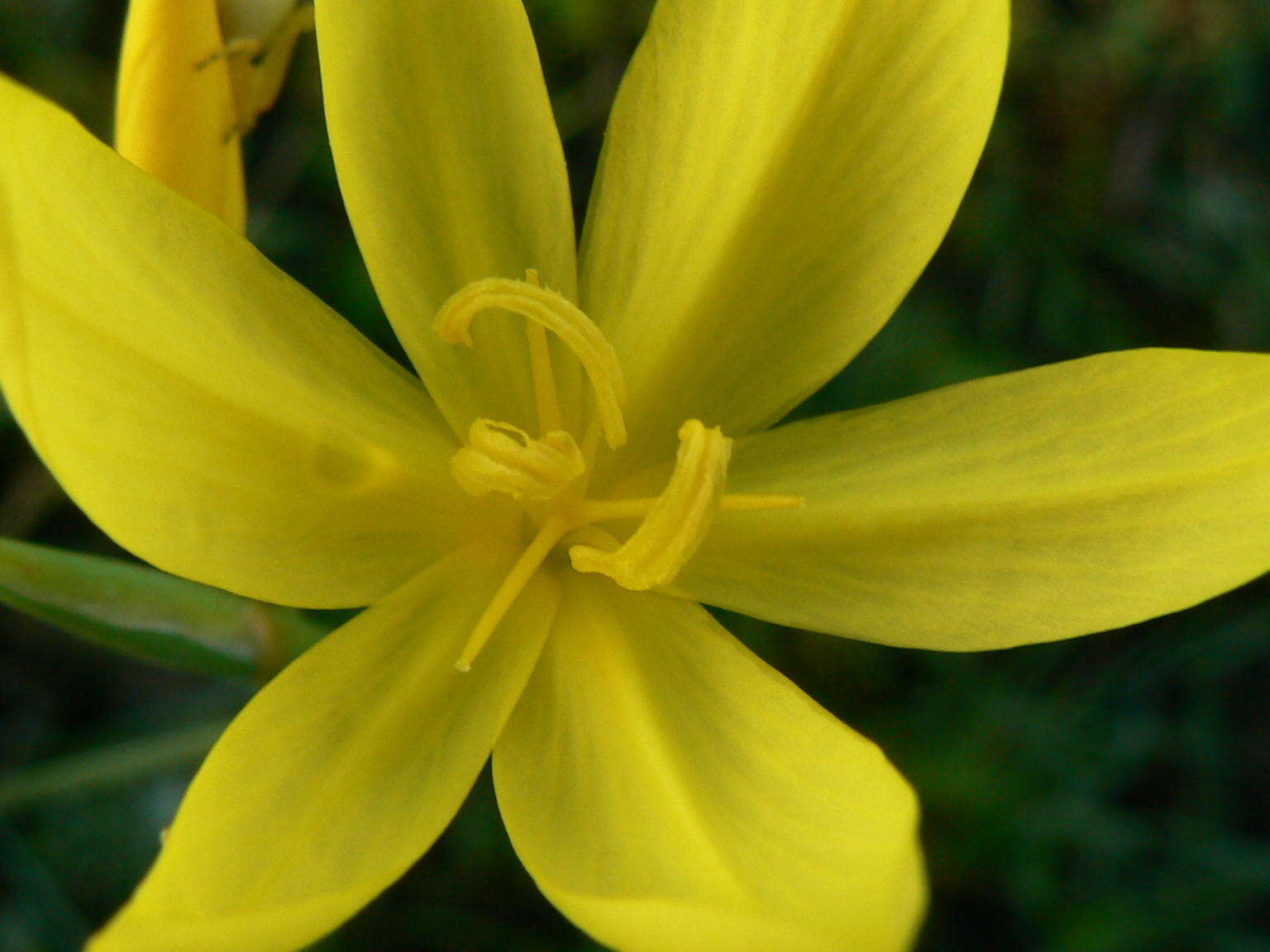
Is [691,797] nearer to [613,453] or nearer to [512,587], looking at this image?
[512,587]

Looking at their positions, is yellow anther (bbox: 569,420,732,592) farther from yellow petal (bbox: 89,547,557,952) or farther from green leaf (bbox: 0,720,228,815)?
green leaf (bbox: 0,720,228,815)

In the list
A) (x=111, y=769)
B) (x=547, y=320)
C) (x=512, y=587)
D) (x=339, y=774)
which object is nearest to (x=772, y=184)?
(x=547, y=320)

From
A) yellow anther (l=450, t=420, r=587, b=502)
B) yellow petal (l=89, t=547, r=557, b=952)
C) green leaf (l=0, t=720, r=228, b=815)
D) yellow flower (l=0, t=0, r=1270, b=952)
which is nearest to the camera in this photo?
yellow petal (l=89, t=547, r=557, b=952)

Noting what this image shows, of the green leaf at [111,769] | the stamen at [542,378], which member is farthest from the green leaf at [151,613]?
the green leaf at [111,769]

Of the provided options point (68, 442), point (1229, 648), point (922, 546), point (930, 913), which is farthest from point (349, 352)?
point (1229, 648)

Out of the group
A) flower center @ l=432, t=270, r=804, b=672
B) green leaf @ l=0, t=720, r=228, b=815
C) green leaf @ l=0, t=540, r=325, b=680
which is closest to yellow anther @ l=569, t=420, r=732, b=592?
flower center @ l=432, t=270, r=804, b=672

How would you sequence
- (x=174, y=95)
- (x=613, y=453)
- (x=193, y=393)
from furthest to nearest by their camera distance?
1. (x=613, y=453)
2. (x=174, y=95)
3. (x=193, y=393)

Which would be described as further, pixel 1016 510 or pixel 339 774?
pixel 1016 510
